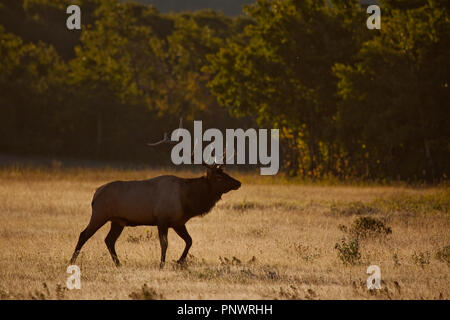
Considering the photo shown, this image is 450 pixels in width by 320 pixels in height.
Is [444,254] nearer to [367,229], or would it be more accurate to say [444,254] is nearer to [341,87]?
[367,229]

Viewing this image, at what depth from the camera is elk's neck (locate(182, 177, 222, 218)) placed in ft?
47.9

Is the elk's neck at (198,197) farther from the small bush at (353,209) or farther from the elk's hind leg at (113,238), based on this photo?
the small bush at (353,209)

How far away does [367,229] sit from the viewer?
18141 millimetres

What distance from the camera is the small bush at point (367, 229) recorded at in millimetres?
17820

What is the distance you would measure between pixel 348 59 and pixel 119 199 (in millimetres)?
25869

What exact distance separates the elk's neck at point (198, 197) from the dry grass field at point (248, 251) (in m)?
0.77

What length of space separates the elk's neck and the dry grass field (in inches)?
30.5

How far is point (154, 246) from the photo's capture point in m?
16.5

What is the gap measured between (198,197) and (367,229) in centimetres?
482

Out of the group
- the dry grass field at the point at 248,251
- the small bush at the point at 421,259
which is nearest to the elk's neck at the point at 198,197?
the dry grass field at the point at 248,251

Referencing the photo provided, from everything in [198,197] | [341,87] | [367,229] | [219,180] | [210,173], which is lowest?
[367,229]

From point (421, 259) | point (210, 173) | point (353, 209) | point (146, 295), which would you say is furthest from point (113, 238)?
point (353, 209)

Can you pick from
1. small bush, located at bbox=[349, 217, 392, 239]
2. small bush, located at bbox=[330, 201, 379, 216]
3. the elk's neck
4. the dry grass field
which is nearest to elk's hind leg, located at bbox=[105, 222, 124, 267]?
the dry grass field

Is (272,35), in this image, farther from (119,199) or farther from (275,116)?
(119,199)
